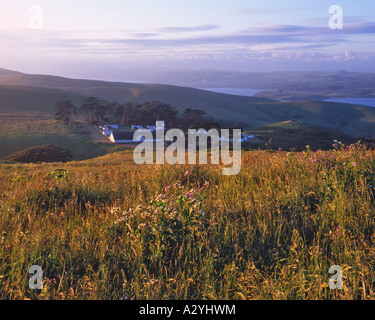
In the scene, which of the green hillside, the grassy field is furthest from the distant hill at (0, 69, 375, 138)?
the grassy field

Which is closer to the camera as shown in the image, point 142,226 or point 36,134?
point 142,226

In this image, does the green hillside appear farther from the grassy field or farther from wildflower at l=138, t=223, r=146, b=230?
wildflower at l=138, t=223, r=146, b=230

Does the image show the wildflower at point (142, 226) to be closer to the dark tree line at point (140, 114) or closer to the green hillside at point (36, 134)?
the green hillside at point (36, 134)

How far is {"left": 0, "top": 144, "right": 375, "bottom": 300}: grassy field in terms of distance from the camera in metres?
3.00

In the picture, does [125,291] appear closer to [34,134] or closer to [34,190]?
[34,190]

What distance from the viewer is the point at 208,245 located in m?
3.55

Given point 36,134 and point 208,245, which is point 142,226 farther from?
point 36,134

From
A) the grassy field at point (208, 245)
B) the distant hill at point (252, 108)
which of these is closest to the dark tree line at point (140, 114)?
the distant hill at point (252, 108)

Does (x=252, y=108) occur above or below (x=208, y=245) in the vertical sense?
above

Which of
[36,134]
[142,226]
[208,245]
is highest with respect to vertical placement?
[142,226]

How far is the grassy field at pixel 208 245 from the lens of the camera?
9.85ft

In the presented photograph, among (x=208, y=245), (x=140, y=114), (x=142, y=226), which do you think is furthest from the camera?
(x=140, y=114)

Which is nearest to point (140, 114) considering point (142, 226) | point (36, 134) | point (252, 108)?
point (36, 134)

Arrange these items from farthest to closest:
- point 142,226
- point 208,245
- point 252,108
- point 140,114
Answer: point 252,108
point 140,114
point 142,226
point 208,245
